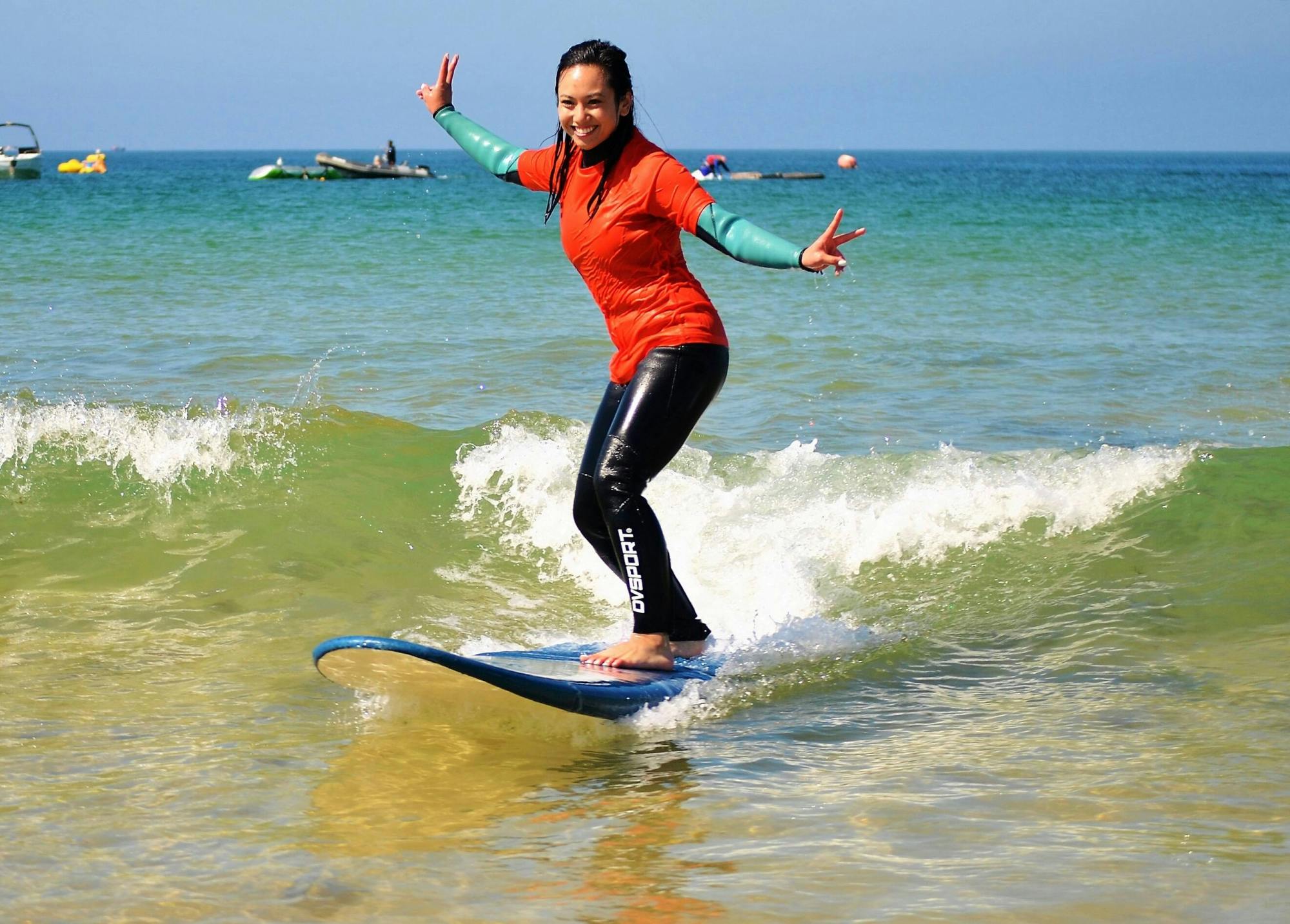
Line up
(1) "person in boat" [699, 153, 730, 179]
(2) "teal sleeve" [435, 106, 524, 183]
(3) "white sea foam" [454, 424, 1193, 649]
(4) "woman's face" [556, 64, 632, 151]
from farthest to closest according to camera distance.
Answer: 1. (1) "person in boat" [699, 153, 730, 179]
2. (3) "white sea foam" [454, 424, 1193, 649]
3. (2) "teal sleeve" [435, 106, 524, 183]
4. (4) "woman's face" [556, 64, 632, 151]

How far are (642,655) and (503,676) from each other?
1.86 feet

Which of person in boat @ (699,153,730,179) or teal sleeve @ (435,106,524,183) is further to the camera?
person in boat @ (699,153,730,179)

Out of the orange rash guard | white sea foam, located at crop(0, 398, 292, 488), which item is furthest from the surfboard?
white sea foam, located at crop(0, 398, 292, 488)

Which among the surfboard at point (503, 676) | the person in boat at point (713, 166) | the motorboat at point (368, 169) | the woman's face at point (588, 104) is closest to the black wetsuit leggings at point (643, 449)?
the surfboard at point (503, 676)

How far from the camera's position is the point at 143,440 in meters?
8.55

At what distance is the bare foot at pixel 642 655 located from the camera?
466 cm

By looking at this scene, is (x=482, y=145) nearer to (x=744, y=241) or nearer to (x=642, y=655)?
(x=744, y=241)

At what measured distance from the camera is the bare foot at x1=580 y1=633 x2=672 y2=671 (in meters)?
4.66

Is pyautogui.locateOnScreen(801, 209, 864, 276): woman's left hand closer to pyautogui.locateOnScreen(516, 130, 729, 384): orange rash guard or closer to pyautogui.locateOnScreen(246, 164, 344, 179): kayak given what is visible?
pyautogui.locateOnScreen(516, 130, 729, 384): orange rash guard

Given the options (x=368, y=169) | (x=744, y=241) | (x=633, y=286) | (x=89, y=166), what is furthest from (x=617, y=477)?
(x=89, y=166)

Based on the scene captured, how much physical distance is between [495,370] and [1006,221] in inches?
1244

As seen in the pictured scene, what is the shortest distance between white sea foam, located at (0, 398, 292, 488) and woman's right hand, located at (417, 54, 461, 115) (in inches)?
145

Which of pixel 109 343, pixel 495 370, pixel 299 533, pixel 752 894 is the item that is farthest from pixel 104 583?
pixel 109 343

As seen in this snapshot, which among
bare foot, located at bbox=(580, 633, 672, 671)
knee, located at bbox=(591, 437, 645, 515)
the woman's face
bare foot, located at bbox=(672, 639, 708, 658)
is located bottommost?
bare foot, located at bbox=(672, 639, 708, 658)
